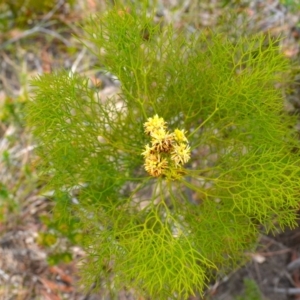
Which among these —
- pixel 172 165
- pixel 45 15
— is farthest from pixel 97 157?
pixel 45 15

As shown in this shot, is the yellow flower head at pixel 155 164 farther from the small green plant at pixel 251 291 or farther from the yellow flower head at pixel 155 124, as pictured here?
the small green plant at pixel 251 291

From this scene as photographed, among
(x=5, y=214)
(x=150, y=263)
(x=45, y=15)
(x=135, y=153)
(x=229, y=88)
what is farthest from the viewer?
(x=45, y=15)

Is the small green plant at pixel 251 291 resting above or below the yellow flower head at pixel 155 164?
below

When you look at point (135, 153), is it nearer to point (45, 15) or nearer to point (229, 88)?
point (229, 88)

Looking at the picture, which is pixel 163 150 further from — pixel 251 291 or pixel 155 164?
pixel 251 291

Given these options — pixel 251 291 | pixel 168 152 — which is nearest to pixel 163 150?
pixel 168 152

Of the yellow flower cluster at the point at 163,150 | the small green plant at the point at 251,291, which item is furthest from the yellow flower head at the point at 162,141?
the small green plant at the point at 251,291

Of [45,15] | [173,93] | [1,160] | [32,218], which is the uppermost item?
[173,93]

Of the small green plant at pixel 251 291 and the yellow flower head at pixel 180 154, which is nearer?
the yellow flower head at pixel 180 154
